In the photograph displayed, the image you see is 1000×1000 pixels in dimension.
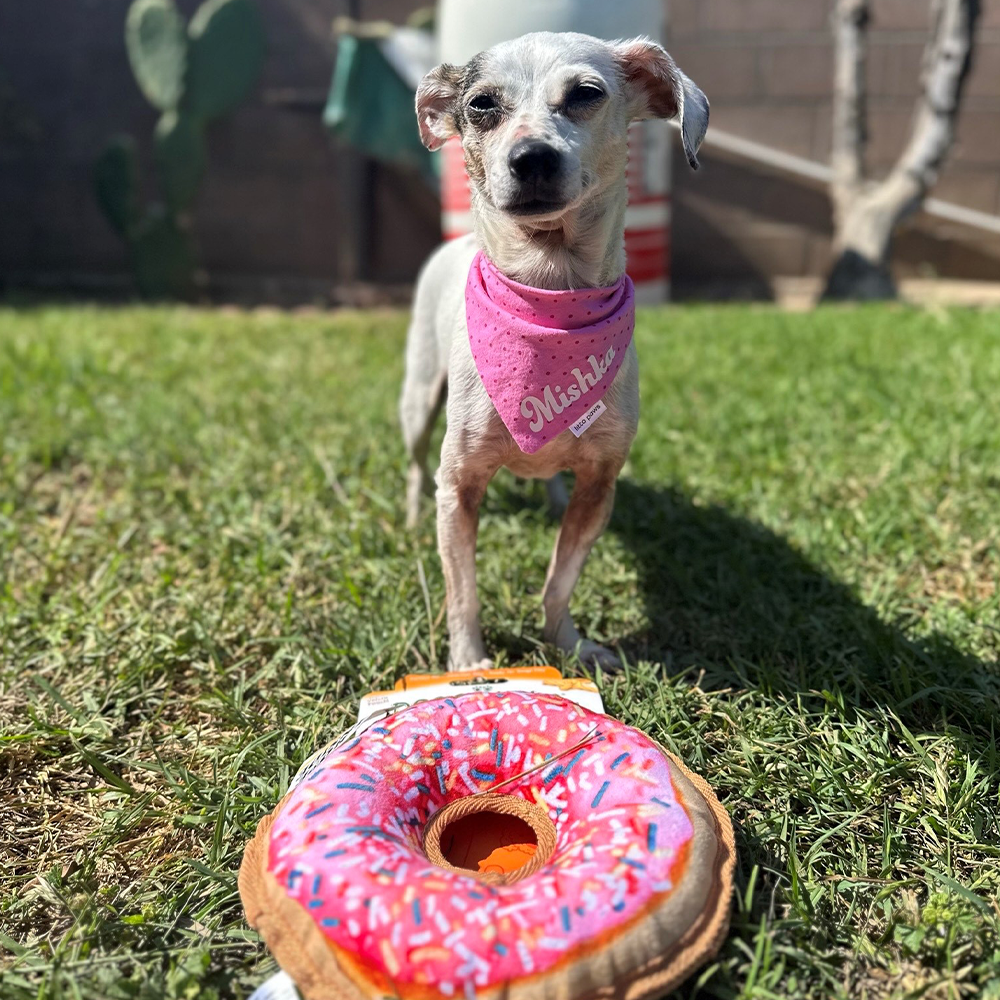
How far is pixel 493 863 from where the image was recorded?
4.87ft

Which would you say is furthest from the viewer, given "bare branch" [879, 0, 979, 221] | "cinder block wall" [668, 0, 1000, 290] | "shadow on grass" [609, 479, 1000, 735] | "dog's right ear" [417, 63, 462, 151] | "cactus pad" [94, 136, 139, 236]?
"cactus pad" [94, 136, 139, 236]

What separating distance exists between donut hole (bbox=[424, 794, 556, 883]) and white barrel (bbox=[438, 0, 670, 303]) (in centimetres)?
320

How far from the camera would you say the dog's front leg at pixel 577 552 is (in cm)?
208

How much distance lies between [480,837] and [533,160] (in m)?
1.20

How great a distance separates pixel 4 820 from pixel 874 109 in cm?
688

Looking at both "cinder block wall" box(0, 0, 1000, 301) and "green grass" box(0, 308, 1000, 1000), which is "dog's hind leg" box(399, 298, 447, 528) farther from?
"cinder block wall" box(0, 0, 1000, 301)

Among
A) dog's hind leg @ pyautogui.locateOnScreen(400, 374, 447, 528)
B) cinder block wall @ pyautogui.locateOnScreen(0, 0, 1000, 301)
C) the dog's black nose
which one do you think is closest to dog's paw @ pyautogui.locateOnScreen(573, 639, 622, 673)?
dog's hind leg @ pyautogui.locateOnScreen(400, 374, 447, 528)

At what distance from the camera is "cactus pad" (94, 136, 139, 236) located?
667cm

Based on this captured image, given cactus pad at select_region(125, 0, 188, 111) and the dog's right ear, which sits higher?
the dog's right ear

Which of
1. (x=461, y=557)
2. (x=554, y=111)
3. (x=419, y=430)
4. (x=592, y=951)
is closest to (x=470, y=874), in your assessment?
(x=592, y=951)

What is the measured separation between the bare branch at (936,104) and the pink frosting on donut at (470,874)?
5.63 m

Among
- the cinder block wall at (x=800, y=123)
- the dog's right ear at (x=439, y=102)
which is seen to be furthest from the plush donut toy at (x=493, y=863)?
the cinder block wall at (x=800, y=123)

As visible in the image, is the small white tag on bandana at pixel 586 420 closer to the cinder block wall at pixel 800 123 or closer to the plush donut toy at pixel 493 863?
the plush donut toy at pixel 493 863

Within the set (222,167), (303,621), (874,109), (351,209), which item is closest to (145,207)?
(222,167)
